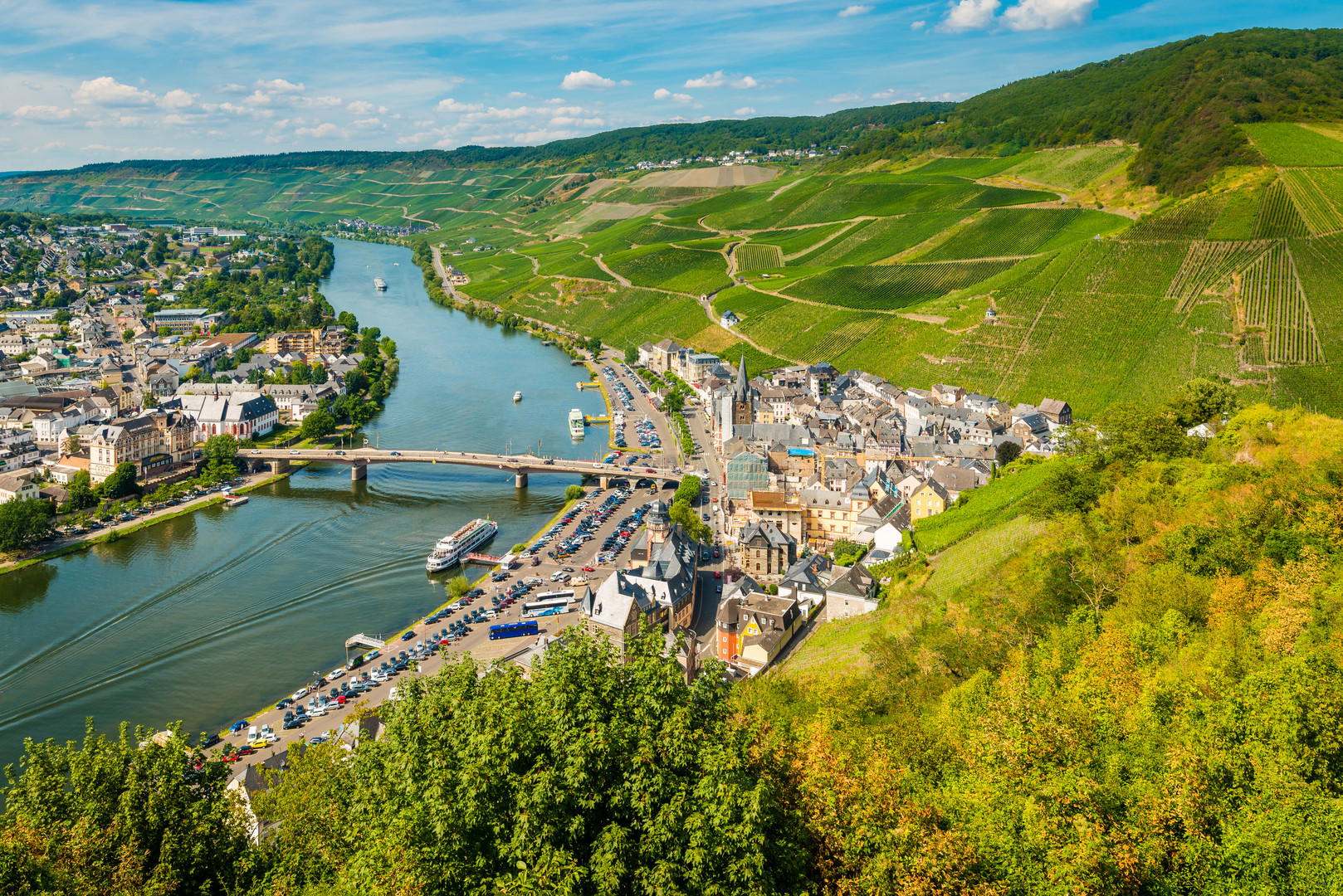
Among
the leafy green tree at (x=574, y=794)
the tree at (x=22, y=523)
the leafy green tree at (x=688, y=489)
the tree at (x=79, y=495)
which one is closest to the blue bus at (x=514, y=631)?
the leafy green tree at (x=688, y=489)

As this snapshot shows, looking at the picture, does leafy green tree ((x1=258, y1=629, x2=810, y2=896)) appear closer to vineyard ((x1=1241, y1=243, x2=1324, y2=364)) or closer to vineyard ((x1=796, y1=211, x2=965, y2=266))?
vineyard ((x1=1241, y1=243, x2=1324, y2=364))

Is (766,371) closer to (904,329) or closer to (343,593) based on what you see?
(904,329)

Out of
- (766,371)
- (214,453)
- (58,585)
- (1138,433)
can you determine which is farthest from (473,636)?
(766,371)

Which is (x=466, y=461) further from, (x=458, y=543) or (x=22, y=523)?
(x=22, y=523)

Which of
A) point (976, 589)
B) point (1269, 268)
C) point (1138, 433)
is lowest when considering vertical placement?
point (976, 589)

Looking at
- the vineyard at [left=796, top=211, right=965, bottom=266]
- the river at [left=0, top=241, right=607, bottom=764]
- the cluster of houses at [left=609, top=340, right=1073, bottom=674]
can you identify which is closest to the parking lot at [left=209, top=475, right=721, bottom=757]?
the river at [left=0, top=241, right=607, bottom=764]

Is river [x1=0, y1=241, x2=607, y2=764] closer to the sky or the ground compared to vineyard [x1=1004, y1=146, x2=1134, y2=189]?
closer to the ground
